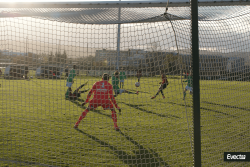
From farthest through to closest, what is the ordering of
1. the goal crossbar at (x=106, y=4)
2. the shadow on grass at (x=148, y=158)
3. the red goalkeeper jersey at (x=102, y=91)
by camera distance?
the red goalkeeper jersey at (x=102, y=91) < the goal crossbar at (x=106, y=4) < the shadow on grass at (x=148, y=158)

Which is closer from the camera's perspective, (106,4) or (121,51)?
(106,4)

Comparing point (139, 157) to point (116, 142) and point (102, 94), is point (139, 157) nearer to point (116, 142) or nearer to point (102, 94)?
point (116, 142)

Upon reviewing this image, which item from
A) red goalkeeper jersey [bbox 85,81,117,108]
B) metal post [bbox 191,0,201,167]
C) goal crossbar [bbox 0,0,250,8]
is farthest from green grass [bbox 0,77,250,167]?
goal crossbar [bbox 0,0,250,8]

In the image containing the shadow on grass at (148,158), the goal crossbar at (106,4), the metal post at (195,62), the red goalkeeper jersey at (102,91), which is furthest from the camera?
the red goalkeeper jersey at (102,91)

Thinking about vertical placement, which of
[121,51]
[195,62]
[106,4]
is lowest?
[195,62]

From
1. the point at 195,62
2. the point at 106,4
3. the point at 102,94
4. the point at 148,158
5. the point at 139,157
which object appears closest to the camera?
the point at 195,62

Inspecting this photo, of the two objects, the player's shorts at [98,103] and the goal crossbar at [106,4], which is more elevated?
the goal crossbar at [106,4]

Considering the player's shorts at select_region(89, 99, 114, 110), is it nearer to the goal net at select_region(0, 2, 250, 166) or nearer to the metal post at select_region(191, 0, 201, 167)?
the goal net at select_region(0, 2, 250, 166)

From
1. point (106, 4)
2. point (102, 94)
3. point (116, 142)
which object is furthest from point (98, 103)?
point (106, 4)

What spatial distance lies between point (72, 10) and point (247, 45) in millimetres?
3645

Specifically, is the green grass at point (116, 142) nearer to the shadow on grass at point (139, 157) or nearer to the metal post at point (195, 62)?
the shadow on grass at point (139, 157)

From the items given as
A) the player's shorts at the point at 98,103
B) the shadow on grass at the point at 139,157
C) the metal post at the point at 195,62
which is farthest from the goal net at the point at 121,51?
the metal post at the point at 195,62

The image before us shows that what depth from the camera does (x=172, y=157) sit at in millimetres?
3539

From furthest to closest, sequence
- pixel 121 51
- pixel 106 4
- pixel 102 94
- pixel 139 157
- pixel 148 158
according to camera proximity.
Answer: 1. pixel 102 94
2. pixel 121 51
3. pixel 106 4
4. pixel 139 157
5. pixel 148 158
